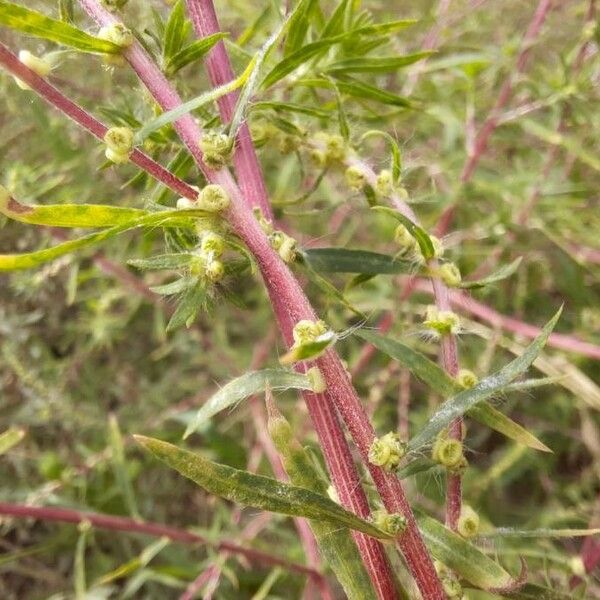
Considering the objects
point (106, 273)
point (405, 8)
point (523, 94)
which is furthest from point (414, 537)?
point (405, 8)

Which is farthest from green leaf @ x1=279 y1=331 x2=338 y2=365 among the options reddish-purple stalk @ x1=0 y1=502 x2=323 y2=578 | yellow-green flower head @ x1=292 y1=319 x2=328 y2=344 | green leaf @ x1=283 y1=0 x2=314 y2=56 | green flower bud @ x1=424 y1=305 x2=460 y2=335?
reddish-purple stalk @ x1=0 y1=502 x2=323 y2=578

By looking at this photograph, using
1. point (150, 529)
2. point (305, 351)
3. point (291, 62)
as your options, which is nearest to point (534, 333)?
point (150, 529)

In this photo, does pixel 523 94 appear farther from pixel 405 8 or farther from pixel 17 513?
pixel 17 513

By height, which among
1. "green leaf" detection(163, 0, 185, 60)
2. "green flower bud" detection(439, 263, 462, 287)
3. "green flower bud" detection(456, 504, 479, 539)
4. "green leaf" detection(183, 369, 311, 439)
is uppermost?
"green leaf" detection(163, 0, 185, 60)

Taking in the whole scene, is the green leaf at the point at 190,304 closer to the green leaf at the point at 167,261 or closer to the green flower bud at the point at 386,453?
the green leaf at the point at 167,261

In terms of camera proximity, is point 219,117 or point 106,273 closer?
point 219,117

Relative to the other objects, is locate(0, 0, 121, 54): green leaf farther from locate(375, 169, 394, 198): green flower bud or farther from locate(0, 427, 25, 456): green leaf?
locate(0, 427, 25, 456): green leaf

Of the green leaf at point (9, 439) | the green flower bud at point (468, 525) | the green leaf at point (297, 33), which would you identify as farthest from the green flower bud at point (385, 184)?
the green leaf at point (9, 439)
